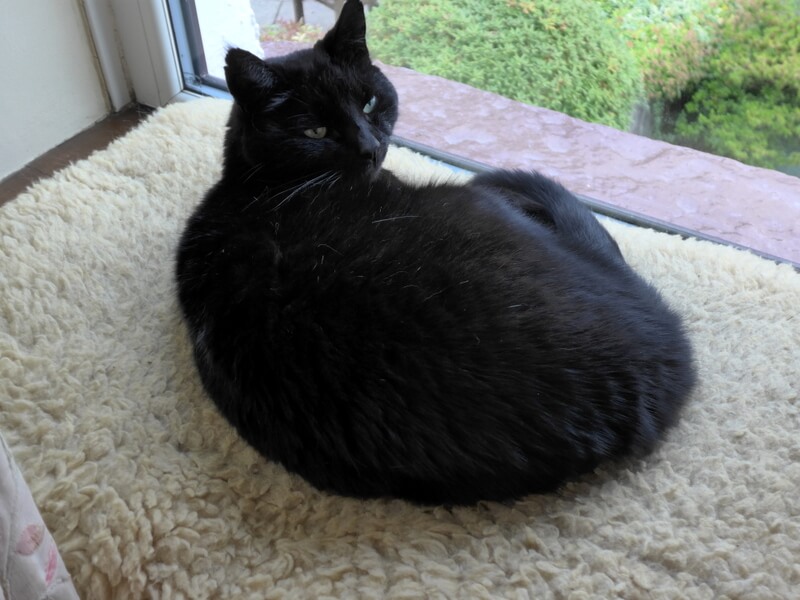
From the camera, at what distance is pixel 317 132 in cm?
108

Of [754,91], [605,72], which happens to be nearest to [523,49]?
[605,72]

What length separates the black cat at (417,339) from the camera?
771mm

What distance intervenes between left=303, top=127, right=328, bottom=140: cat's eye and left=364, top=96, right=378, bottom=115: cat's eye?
92 millimetres

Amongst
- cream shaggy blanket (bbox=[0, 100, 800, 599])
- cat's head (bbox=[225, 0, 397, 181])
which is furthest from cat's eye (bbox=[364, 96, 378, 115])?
cream shaggy blanket (bbox=[0, 100, 800, 599])

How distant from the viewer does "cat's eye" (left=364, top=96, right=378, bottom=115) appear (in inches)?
44.9

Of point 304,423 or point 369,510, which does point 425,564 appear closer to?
point 369,510

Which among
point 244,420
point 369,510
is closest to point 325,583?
point 369,510

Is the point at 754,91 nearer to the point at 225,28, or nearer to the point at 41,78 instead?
the point at 225,28

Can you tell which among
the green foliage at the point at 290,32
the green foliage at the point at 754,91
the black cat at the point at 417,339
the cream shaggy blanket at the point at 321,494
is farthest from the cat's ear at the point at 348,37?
the green foliage at the point at 754,91

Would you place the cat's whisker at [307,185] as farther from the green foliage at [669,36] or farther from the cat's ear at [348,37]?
the green foliage at [669,36]

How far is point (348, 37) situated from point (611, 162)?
76cm

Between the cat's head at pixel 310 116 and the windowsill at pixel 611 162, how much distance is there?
1.96 ft

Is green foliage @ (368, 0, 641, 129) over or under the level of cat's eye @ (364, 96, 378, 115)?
under

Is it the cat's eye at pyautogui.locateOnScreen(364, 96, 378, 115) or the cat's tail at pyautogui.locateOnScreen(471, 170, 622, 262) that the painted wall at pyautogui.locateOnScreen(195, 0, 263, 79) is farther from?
the cat's tail at pyautogui.locateOnScreen(471, 170, 622, 262)
